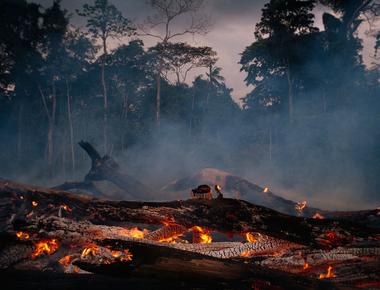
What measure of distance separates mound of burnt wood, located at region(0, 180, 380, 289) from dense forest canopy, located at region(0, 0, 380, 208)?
572 inches

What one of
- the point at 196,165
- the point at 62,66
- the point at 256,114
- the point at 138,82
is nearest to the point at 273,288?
the point at 196,165

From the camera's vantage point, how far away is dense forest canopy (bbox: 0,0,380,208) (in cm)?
2230

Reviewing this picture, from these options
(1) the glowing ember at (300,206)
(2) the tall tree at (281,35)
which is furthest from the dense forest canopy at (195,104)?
(1) the glowing ember at (300,206)

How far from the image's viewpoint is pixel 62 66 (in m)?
34.8

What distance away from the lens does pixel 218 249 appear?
3.96 m

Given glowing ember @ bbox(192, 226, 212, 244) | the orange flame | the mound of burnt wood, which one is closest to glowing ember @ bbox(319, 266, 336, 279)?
the mound of burnt wood

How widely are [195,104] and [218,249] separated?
128ft

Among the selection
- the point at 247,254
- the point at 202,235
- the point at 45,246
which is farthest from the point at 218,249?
the point at 45,246

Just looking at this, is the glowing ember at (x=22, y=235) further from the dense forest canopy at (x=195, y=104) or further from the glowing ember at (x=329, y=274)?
the dense forest canopy at (x=195, y=104)

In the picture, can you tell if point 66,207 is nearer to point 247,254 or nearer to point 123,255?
point 123,255

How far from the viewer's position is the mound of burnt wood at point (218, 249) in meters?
3.16

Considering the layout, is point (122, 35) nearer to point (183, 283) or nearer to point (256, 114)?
point (256, 114)

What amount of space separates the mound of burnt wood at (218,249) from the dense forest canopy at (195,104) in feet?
47.7

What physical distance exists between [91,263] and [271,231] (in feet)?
7.24
